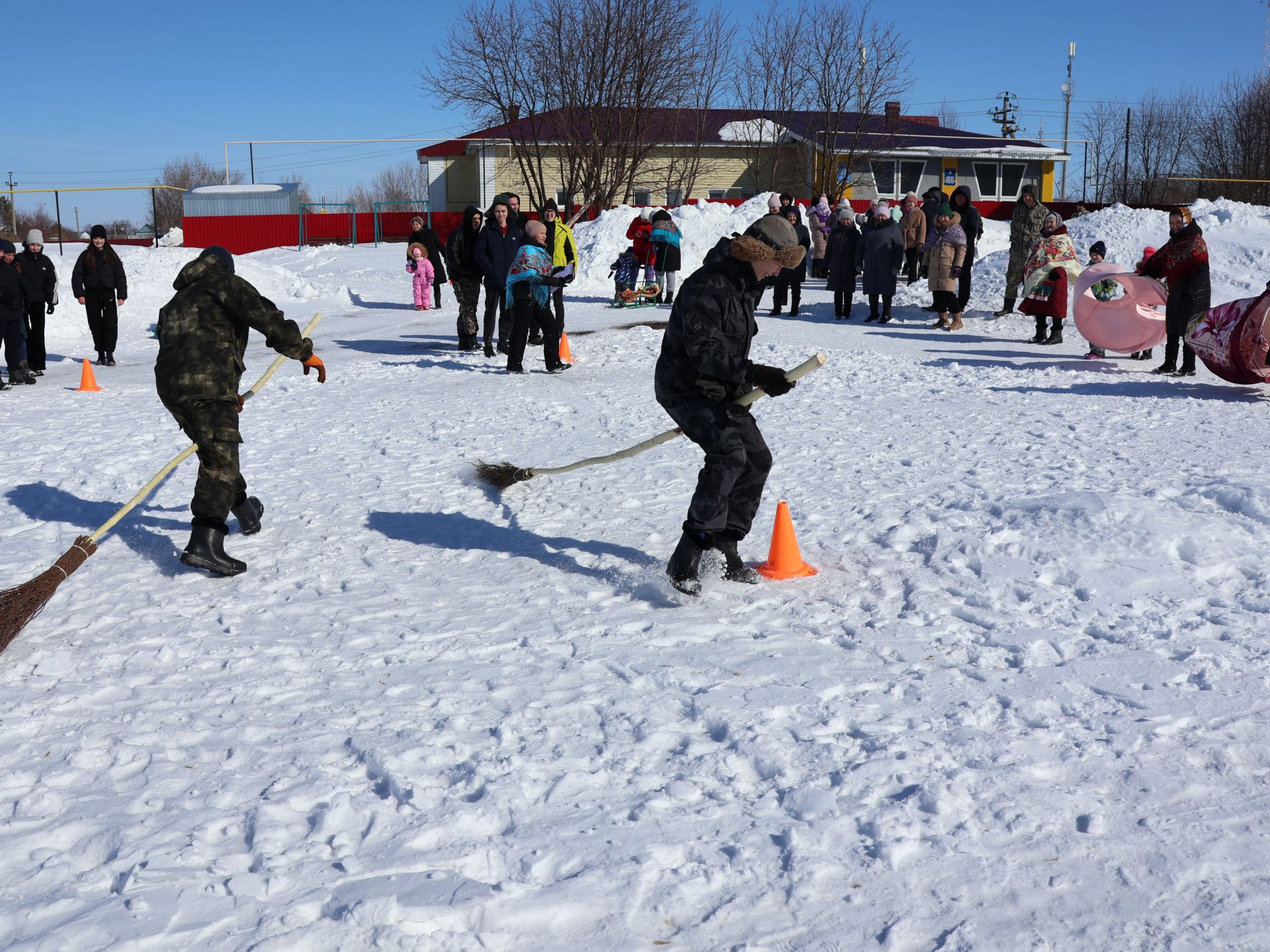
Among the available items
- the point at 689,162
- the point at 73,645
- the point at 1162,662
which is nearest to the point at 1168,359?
the point at 1162,662

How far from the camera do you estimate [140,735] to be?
11.4 feet

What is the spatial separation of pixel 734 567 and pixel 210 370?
2.74m

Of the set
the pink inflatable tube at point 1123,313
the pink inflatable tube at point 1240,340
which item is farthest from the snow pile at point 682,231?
the pink inflatable tube at point 1240,340

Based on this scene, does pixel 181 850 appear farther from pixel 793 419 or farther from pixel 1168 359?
pixel 1168 359

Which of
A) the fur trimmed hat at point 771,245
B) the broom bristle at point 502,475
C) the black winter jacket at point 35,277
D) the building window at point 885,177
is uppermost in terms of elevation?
the building window at point 885,177

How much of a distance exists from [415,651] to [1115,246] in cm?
1792

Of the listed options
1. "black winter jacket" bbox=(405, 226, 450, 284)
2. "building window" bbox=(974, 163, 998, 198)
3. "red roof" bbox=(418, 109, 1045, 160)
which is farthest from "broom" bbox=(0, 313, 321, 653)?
"building window" bbox=(974, 163, 998, 198)

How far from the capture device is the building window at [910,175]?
38750 mm

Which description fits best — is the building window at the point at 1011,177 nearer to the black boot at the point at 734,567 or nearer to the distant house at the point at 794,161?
the distant house at the point at 794,161

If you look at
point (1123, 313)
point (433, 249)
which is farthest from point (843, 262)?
point (433, 249)

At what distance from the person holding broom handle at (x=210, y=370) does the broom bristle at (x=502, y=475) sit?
1.64 metres

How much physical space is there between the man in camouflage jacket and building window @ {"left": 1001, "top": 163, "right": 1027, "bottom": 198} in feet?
93.9

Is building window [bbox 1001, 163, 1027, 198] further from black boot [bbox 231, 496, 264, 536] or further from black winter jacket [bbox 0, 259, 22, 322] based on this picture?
black boot [bbox 231, 496, 264, 536]

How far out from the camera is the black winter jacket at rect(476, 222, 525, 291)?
10.9 metres
